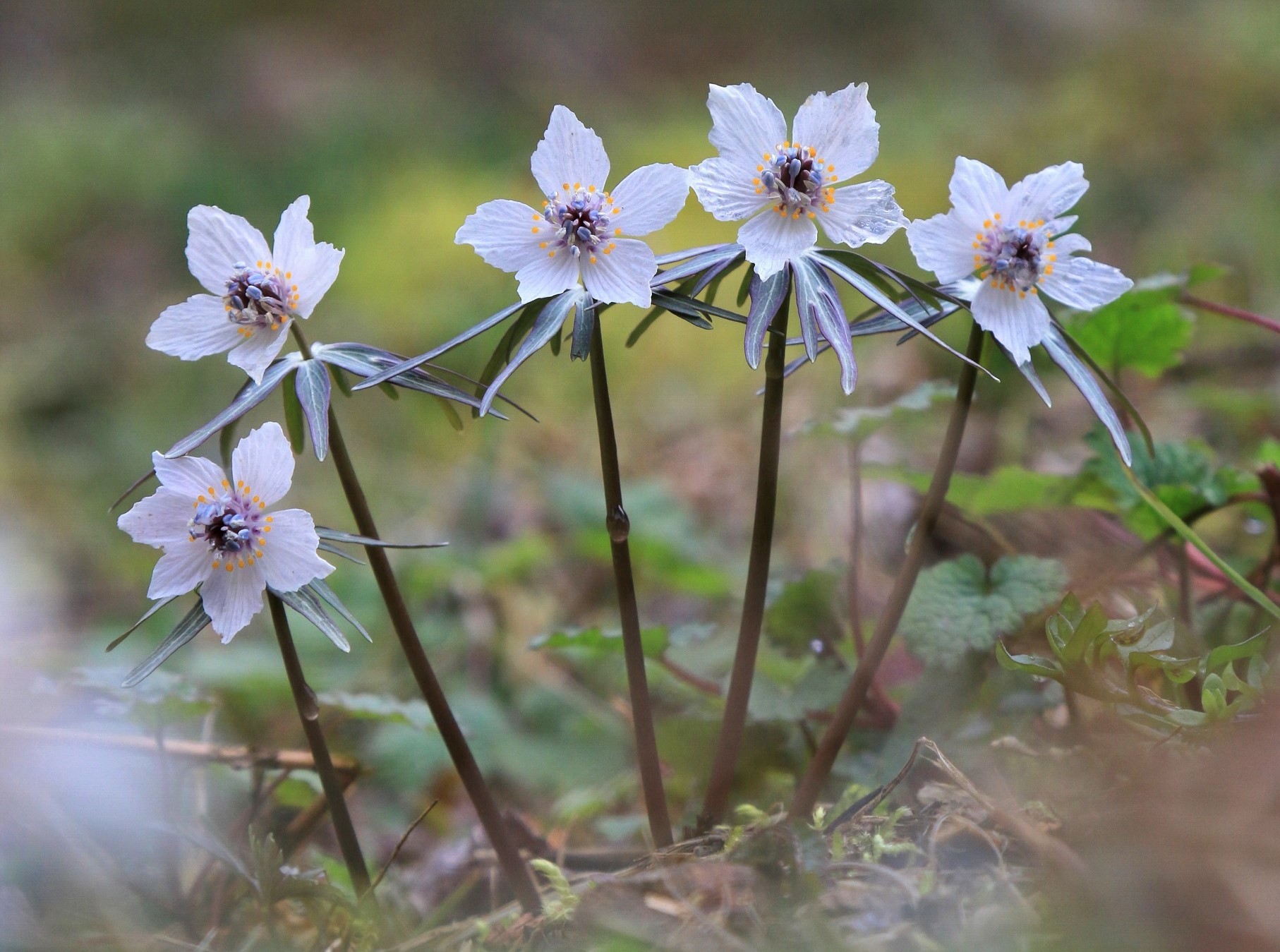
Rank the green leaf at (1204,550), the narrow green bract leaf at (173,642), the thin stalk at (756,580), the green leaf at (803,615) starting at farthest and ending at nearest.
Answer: the green leaf at (803,615)
the green leaf at (1204,550)
the thin stalk at (756,580)
the narrow green bract leaf at (173,642)

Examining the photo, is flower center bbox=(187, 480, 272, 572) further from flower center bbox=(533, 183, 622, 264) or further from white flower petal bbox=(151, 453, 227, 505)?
flower center bbox=(533, 183, 622, 264)

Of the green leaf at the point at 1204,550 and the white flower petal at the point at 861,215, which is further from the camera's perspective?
the green leaf at the point at 1204,550

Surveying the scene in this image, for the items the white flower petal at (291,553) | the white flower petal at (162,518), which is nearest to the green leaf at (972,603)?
the white flower petal at (291,553)

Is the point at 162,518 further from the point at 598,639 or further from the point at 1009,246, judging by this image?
the point at 1009,246

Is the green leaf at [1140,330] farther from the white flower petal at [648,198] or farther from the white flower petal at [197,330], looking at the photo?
the white flower petal at [197,330]

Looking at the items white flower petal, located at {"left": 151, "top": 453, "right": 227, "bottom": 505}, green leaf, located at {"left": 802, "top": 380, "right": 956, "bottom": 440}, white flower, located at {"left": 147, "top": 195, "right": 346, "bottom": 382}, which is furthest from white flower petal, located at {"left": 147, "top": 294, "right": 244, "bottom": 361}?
green leaf, located at {"left": 802, "top": 380, "right": 956, "bottom": 440}

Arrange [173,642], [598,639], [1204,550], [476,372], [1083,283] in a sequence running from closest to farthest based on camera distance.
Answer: [173,642]
[1083,283]
[1204,550]
[598,639]
[476,372]

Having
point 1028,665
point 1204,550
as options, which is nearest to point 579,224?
point 1028,665
